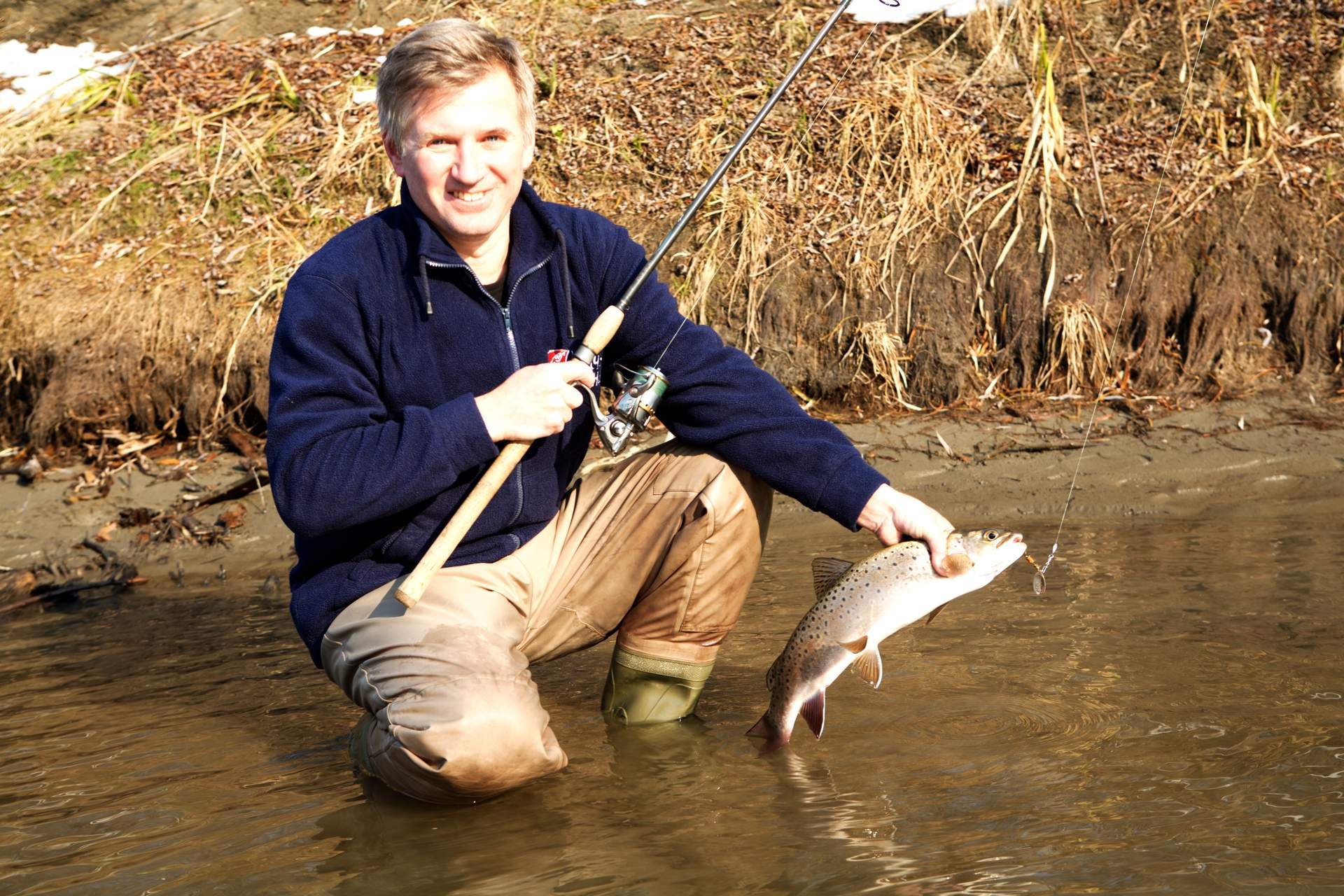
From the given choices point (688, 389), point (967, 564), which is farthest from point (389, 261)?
point (967, 564)

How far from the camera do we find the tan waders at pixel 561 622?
3283 mm

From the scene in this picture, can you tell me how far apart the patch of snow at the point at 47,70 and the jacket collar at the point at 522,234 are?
259 inches

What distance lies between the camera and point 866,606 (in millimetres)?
3424

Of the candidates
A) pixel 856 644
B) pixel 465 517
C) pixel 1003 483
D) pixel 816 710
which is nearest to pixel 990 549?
pixel 856 644

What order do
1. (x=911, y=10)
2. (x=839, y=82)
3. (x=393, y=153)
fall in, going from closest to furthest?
(x=393, y=153) < (x=839, y=82) < (x=911, y=10)

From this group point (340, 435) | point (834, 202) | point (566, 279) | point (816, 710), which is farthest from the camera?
point (834, 202)

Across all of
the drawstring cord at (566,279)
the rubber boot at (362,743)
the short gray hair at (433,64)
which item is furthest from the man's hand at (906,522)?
the short gray hair at (433,64)

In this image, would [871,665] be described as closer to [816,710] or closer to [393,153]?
[816,710]

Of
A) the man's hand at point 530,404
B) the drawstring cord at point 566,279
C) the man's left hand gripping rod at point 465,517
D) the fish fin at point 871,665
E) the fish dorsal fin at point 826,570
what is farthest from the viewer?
the drawstring cord at point 566,279

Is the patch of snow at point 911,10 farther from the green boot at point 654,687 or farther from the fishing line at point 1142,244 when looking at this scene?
the green boot at point 654,687

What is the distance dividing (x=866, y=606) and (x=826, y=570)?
0.71 feet

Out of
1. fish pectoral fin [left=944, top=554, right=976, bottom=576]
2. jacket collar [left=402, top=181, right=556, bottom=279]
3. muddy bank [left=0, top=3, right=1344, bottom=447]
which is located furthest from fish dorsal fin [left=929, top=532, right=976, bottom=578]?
muddy bank [left=0, top=3, right=1344, bottom=447]

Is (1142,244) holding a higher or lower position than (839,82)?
lower

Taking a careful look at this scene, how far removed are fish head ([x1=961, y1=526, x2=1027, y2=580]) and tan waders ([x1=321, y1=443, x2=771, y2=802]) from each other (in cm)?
72
